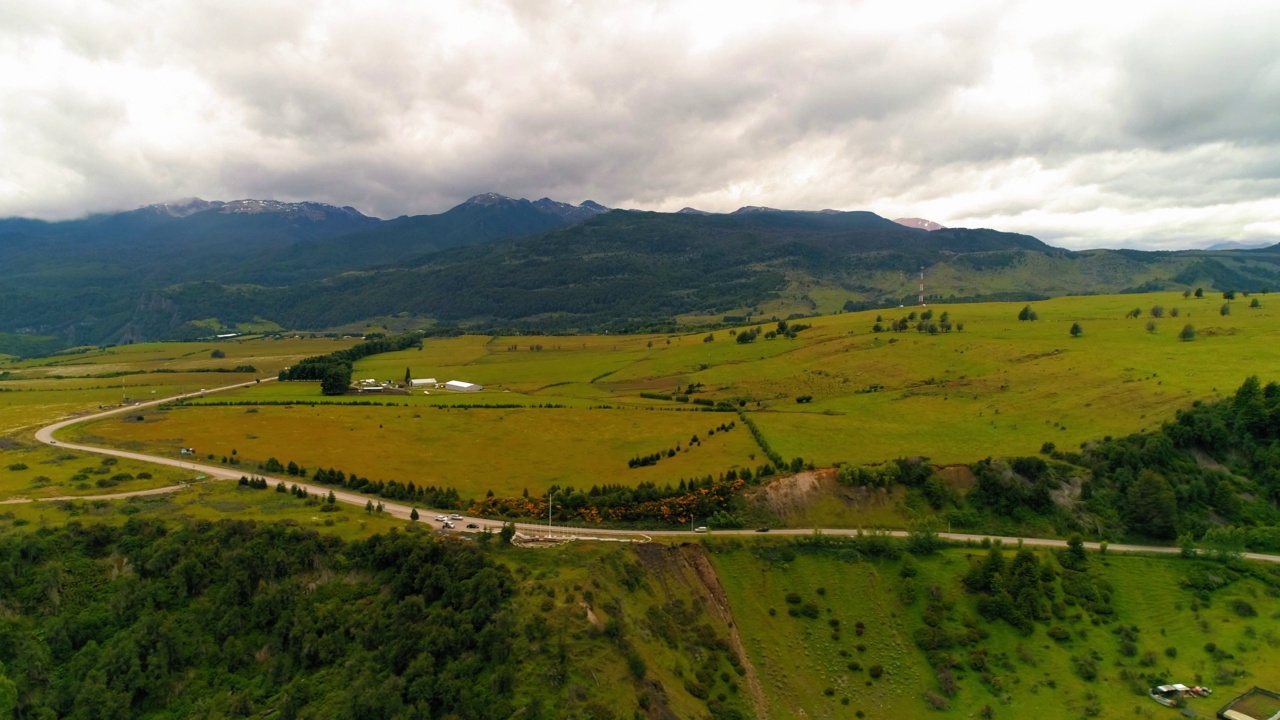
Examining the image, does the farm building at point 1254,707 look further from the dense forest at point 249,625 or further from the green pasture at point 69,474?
the green pasture at point 69,474

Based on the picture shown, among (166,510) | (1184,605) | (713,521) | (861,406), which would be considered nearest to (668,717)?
(713,521)

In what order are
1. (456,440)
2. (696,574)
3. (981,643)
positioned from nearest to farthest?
(981,643), (696,574), (456,440)

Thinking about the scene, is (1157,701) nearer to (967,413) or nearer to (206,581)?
(967,413)

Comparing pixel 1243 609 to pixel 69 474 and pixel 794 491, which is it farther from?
pixel 69 474

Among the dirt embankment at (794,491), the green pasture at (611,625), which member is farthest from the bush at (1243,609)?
the green pasture at (611,625)

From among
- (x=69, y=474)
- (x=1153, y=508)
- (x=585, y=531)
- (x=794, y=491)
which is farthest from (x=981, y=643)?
(x=69, y=474)

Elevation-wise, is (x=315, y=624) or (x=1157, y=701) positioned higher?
(x=315, y=624)

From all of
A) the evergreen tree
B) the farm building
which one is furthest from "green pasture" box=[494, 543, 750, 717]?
the evergreen tree

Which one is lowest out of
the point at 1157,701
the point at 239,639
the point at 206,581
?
Answer: the point at 1157,701
